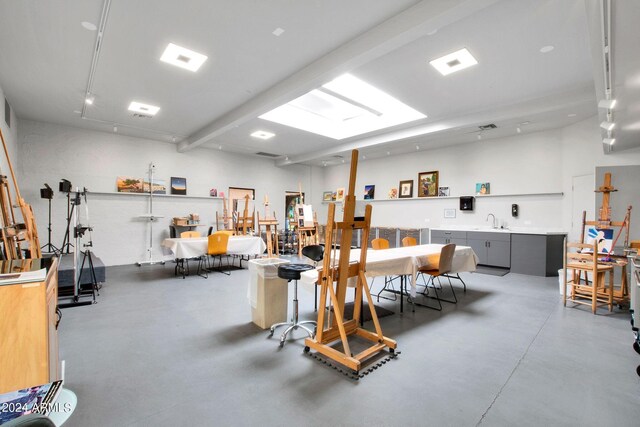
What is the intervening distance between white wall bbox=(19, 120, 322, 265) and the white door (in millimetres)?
8789

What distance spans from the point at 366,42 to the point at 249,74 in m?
1.89

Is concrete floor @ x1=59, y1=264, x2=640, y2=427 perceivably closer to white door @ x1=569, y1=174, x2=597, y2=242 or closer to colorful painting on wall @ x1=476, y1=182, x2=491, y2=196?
white door @ x1=569, y1=174, x2=597, y2=242

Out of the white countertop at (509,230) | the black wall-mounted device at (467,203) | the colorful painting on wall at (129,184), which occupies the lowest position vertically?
the white countertop at (509,230)

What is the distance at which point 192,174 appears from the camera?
873cm

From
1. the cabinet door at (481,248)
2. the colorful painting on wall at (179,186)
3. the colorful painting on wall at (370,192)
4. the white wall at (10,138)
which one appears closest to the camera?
the white wall at (10,138)

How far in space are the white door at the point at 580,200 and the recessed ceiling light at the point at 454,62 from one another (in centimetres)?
419

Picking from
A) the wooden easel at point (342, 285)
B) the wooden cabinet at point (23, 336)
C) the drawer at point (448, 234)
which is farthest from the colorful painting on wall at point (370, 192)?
the wooden cabinet at point (23, 336)

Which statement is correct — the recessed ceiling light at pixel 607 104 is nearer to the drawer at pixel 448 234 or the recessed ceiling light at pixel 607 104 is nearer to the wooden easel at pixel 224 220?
the drawer at pixel 448 234

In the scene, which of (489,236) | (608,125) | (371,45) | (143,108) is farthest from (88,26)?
(489,236)

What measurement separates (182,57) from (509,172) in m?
7.52

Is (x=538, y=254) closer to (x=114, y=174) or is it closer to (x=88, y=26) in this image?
(x=88, y=26)

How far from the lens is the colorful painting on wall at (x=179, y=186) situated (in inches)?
328

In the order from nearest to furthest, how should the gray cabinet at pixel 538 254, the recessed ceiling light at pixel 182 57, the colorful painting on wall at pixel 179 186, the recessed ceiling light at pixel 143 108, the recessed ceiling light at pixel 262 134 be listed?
1. the recessed ceiling light at pixel 182 57
2. the recessed ceiling light at pixel 143 108
3. the gray cabinet at pixel 538 254
4. the recessed ceiling light at pixel 262 134
5. the colorful painting on wall at pixel 179 186

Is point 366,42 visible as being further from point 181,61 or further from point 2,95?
point 2,95
